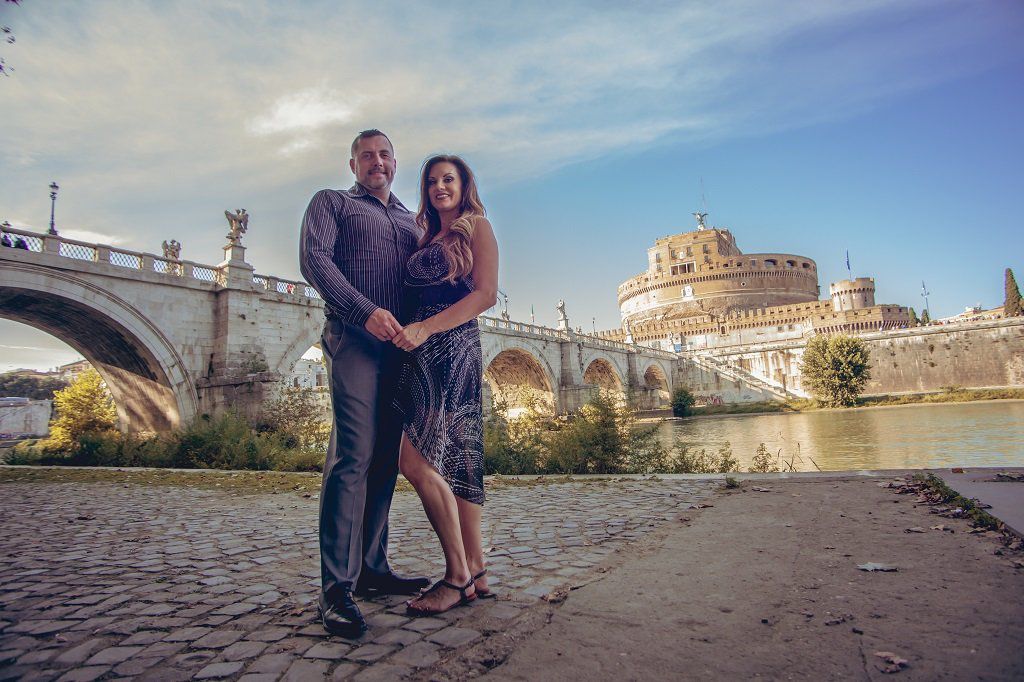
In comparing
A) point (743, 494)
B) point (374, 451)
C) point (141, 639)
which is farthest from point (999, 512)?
point (141, 639)

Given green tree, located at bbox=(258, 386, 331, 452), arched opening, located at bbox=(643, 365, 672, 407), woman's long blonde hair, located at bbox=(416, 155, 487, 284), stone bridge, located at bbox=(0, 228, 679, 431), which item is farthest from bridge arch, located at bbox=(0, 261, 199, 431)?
arched opening, located at bbox=(643, 365, 672, 407)

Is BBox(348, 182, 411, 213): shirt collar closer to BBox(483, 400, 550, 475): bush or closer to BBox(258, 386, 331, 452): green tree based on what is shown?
BBox(483, 400, 550, 475): bush

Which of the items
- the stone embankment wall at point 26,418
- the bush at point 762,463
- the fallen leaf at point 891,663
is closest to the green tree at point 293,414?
the bush at point 762,463

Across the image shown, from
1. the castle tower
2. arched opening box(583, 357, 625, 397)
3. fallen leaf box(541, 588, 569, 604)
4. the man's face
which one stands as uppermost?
the castle tower

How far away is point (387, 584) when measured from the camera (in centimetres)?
259

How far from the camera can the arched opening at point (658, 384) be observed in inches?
1964

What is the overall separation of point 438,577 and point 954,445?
16940 millimetres

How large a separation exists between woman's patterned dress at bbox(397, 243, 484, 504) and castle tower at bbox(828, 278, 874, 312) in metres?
82.1

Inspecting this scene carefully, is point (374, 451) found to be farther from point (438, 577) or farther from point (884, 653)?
point (884, 653)

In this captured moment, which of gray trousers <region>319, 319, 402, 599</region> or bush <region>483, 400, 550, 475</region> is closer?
gray trousers <region>319, 319, 402, 599</region>

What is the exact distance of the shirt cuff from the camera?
2.36 meters

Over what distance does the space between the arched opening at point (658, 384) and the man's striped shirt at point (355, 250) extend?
158 ft

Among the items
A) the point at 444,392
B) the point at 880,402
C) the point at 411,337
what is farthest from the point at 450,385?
the point at 880,402

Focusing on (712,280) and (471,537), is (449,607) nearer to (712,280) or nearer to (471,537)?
(471,537)
